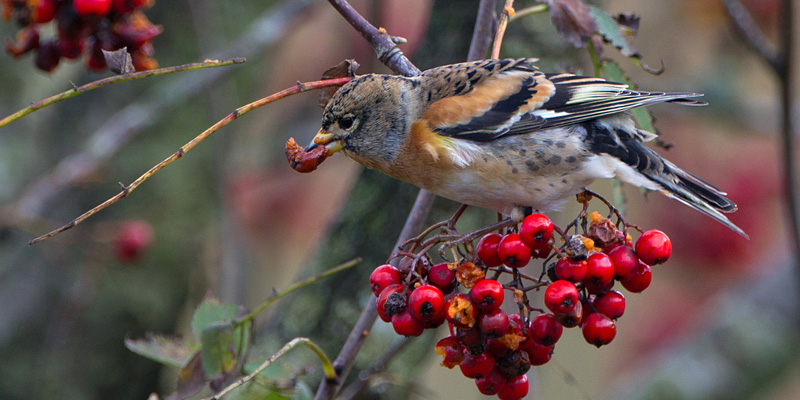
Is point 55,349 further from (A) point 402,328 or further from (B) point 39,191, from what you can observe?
(A) point 402,328

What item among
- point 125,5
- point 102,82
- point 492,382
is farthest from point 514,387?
point 125,5

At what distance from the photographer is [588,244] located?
150 cm

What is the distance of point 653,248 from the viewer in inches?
61.1

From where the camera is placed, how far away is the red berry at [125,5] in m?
2.12

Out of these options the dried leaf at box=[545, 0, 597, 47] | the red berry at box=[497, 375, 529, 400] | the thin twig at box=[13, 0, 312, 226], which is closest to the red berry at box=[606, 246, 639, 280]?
the red berry at box=[497, 375, 529, 400]

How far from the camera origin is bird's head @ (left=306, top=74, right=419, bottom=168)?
206cm

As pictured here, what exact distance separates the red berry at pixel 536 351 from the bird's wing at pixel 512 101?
0.66 m

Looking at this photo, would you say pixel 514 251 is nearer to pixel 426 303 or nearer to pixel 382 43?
pixel 426 303

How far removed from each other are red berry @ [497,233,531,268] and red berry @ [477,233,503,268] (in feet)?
0.13

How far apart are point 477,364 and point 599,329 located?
0.90 ft

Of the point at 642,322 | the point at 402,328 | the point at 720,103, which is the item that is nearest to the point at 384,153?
the point at 402,328

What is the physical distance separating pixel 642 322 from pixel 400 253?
17.9ft

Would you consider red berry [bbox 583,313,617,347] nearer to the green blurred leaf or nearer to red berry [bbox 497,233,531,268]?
red berry [bbox 497,233,531,268]

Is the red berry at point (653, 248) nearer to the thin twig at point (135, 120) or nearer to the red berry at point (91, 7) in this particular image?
the red berry at point (91, 7)
